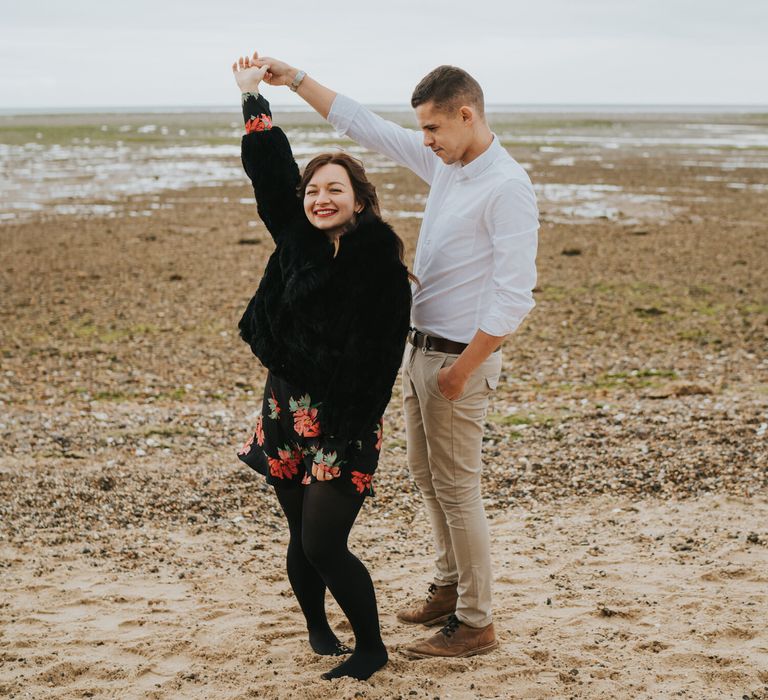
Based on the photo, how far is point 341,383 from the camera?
10.0 ft

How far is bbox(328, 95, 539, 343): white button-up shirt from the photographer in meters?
3.14

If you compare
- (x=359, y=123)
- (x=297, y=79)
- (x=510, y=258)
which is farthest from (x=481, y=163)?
(x=297, y=79)

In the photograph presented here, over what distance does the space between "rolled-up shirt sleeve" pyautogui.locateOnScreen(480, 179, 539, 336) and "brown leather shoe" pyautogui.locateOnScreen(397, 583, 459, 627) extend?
147 centimetres

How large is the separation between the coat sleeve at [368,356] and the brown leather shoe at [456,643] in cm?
111

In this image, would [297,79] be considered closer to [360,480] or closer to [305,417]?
[305,417]

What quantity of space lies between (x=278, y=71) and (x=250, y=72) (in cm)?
23

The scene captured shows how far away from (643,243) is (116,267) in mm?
9010

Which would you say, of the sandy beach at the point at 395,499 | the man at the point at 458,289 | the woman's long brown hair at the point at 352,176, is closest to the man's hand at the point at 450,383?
the man at the point at 458,289

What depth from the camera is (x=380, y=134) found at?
3.79m

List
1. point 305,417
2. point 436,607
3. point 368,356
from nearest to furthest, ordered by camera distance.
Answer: point 368,356, point 305,417, point 436,607

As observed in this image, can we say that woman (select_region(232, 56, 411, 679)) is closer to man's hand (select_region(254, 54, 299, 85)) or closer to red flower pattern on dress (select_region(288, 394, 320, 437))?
red flower pattern on dress (select_region(288, 394, 320, 437))

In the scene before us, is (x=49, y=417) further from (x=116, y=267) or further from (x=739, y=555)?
(x=116, y=267)

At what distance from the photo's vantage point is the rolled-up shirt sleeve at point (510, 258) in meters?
3.13

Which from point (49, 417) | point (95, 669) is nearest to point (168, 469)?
point (49, 417)
